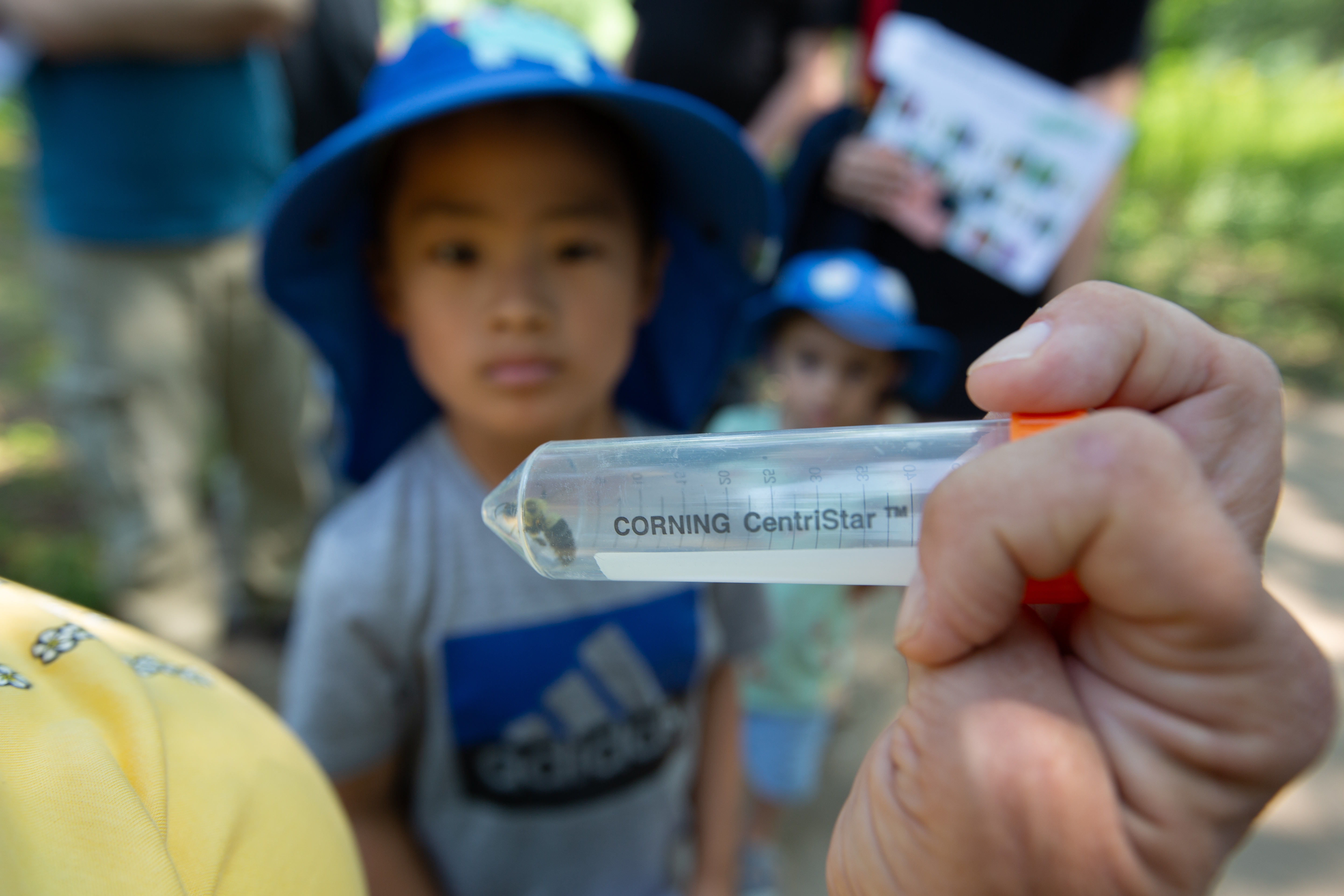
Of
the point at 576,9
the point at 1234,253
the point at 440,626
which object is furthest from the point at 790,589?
the point at 1234,253

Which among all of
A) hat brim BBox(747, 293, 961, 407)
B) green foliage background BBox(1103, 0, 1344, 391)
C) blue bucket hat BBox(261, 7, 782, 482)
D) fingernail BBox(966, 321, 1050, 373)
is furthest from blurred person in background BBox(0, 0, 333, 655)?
green foliage background BBox(1103, 0, 1344, 391)

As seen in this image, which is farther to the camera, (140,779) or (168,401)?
(168,401)

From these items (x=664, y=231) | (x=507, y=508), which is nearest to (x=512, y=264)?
(x=664, y=231)

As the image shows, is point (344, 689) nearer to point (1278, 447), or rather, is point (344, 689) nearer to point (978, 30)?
point (1278, 447)

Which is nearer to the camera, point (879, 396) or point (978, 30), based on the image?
point (978, 30)

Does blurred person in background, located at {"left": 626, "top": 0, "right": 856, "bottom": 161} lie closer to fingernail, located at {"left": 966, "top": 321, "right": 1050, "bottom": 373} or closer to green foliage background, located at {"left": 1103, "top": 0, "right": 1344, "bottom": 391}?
fingernail, located at {"left": 966, "top": 321, "right": 1050, "bottom": 373}

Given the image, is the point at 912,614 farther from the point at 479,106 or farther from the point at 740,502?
the point at 479,106
